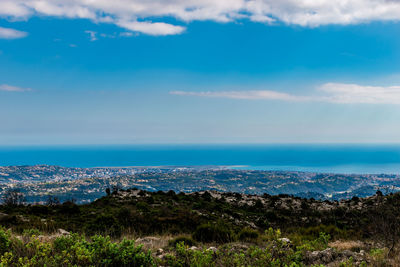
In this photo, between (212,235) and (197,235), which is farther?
(197,235)

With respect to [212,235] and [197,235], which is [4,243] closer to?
[197,235]

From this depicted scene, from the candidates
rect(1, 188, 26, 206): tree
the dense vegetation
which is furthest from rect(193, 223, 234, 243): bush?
rect(1, 188, 26, 206): tree

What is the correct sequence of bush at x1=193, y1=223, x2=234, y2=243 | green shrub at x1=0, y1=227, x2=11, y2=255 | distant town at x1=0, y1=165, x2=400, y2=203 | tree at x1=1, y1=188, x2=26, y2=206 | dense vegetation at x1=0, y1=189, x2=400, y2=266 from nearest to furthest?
dense vegetation at x1=0, y1=189, x2=400, y2=266, green shrub at x1=0, y1=227, x2=11, y2=255, bush at x1=193, y1=223, x2=234, y2=243, tree at x1=1, y1=188, x2=26, y2=206, distant town at x1=0, y1=165, x2=400, y2=203

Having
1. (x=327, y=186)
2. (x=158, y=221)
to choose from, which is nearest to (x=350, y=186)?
(x=327, y=186)

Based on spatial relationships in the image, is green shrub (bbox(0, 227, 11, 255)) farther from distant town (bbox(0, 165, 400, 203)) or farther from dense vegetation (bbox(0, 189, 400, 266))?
distant town (bbox(0, 165, 400, 203))

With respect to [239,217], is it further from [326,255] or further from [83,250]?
[83,250]

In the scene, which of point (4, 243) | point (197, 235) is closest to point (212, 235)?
point (197, 235)

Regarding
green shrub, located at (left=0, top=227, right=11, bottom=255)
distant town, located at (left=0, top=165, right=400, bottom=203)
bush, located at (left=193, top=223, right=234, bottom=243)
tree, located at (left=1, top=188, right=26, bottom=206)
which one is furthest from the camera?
distant town, located at (left=0, top=165, right=400, bottom=203)

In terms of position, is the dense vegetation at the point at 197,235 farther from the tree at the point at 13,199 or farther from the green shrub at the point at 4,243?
the tree at the point at 13,199
